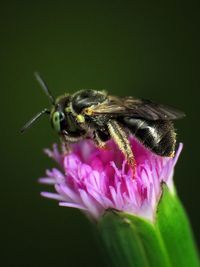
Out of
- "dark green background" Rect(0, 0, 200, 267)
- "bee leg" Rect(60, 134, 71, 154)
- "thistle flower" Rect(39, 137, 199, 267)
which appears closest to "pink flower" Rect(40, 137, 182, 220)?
"thistle flower" Rect(39, 137, 199, 267)

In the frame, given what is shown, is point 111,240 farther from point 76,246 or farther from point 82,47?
point 82,47

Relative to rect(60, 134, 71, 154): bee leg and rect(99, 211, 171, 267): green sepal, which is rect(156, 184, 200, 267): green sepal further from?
rect(60, 134, 71, 154): bee leg

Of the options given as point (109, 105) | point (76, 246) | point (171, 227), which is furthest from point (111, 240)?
point (76, 246)

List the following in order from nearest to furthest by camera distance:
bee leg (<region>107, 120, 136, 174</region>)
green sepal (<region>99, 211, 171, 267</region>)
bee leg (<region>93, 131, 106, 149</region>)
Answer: green sepal (<region>99, 211, 171, 267</region>) < bee leg (<region>107, 120, 136, 174</region>) < bee leg (<region>93, 131, 106, 149</region>)

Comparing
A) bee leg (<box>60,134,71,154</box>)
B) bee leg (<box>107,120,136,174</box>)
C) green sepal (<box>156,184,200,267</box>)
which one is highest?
bee leg (<box>60,134,71,154</box>)

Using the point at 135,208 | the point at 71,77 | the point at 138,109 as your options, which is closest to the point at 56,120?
the point at 138,109

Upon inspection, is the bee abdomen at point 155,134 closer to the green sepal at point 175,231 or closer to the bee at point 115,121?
the bee at point 115,121

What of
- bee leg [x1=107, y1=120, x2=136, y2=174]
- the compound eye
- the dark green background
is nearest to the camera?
bee leg [x1=107, y1=120, x2=136, y2=174]

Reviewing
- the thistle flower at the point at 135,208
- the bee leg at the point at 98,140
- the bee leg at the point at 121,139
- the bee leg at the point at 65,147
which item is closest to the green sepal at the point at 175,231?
the thistle flower at the point at 135,208
